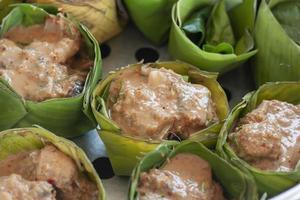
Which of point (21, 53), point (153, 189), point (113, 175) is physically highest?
point (21, 53)

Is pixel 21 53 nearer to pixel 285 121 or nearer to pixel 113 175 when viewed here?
pixel 113 175

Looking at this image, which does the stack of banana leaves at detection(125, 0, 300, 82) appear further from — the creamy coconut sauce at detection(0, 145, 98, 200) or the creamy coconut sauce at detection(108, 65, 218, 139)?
the creamy coconut sauce at detection(0, 145, 98, 200)

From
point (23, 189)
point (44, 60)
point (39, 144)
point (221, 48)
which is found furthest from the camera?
point (221, 48)

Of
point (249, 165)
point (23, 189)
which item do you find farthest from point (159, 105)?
point (23, 189)

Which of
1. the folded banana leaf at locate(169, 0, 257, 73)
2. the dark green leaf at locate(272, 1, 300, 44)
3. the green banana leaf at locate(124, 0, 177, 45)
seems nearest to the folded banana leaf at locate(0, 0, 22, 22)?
the green banana leaf at locate(124, 0, 177, 45)

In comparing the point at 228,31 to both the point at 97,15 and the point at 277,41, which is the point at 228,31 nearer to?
the point at 277,41

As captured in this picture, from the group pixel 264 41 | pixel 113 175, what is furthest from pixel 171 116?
pixel 264 41
